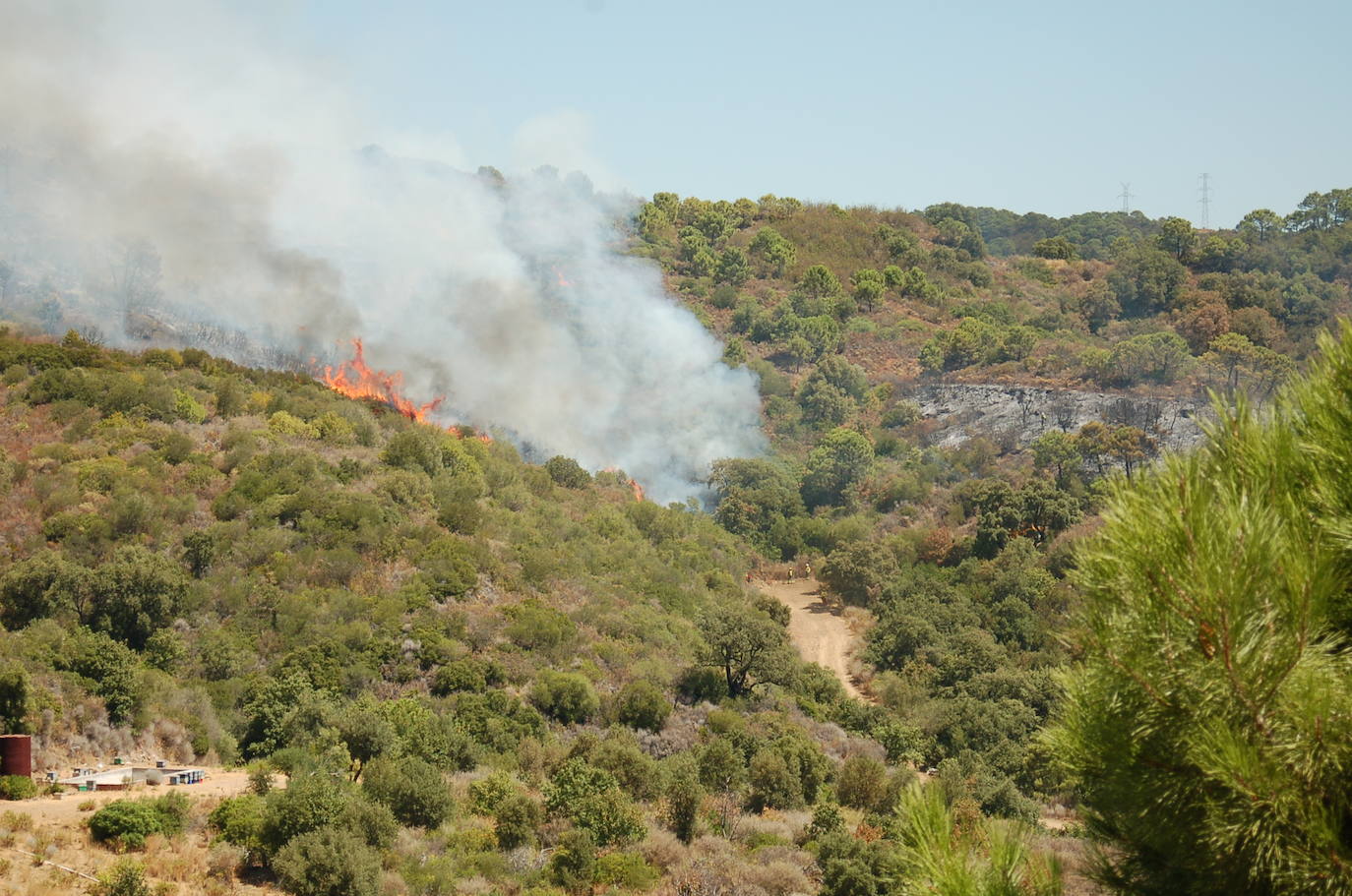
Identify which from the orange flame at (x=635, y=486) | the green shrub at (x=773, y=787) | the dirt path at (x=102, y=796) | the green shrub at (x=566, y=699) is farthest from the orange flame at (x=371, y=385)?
the green shrub at (x=773, y=787)

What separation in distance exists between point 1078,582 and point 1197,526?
24.7 inches

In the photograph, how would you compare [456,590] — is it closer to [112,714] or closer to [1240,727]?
[112,714]

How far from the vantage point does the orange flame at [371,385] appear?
5184 cm

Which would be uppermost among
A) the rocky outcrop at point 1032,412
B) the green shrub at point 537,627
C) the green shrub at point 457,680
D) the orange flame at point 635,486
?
the rocky outcrop at point 1032,412

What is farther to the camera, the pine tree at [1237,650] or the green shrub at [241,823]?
the green shrub at [241,823]

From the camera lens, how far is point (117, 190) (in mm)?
52344

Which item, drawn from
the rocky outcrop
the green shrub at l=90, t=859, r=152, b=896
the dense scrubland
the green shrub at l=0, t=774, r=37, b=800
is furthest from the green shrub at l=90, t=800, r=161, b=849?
the rocky outcrop

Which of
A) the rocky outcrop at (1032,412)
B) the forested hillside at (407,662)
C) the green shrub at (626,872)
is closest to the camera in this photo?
the green shrub at (626,872)

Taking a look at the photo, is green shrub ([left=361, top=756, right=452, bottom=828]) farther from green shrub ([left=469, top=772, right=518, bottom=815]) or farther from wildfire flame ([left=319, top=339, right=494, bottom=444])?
wildfire flame ([left=319, top=339, right=494, bottom=444])

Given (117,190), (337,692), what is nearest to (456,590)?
(337,692)

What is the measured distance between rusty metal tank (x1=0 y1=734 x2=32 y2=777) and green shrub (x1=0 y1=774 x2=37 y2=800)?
0.49 m

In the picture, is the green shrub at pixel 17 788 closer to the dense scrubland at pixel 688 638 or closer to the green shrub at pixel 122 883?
the dense scrubland at pixel 688 638

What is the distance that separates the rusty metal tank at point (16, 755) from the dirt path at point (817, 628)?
24115mm

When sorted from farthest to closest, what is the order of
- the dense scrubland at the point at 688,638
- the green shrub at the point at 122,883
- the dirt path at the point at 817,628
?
1. the dirt path at the point at 817,628
2. the green shrub at the point at 122,883
3. the dense scrubland at the point at 688,638
